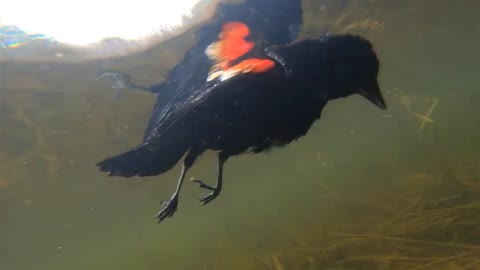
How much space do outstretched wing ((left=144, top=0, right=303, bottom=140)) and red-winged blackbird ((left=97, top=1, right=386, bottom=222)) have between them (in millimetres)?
97

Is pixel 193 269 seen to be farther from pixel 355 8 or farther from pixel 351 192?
pixel 355 8

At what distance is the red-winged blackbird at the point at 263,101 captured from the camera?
2861 millimetres

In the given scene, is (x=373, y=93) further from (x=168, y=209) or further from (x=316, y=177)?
(x=316, y=177)

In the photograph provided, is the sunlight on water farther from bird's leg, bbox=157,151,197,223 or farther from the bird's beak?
the bird's beak

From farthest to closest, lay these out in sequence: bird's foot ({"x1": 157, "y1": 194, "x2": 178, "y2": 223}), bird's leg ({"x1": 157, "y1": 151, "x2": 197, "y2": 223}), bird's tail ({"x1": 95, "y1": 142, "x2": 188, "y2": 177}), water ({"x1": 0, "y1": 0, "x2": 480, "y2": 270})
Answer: water ({"x1": 0, "y1": 0, "x2": 480, "y2": 270}) < bird's foot ({"x1": 157, "y1": 194, "x2": 178, "y2": 223}) < bird's leg ({"x1": 157, "y1": 151, "x2": 197, "y2": 223}) < bird's tail ({"x1": 95, "y1": 142, "x2": 188, "y2": 177})

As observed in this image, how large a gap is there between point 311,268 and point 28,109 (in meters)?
6.48

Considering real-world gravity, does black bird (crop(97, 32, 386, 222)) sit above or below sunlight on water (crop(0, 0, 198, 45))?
above

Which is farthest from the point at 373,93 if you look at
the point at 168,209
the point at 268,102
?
the point at 168,209

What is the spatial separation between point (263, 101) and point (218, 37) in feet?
7.62

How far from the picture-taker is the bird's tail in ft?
9.88

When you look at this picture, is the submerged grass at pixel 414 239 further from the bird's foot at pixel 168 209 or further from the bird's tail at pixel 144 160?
the bird's tail at pixel 144 160

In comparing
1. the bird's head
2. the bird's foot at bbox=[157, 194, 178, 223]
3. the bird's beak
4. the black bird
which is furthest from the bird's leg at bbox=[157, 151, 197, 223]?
the bird's beak

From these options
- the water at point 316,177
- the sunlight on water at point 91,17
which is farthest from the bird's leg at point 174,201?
the sunlight on water at point 91,17

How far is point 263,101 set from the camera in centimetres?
294
